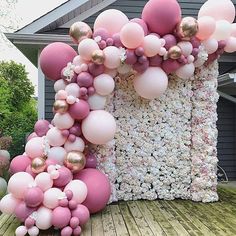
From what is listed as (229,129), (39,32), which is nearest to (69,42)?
(39,32)

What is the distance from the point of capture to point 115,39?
176 inches

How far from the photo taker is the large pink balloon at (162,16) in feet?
14.4

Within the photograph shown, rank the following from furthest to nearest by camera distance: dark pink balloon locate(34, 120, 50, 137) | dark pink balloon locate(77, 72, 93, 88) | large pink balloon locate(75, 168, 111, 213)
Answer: dark pink balloon locate(34, 120, 50, 137)
dark pink balloon locate(77, 72, 93, 88)
large pink balloon locate(75, 168, 111, 213)

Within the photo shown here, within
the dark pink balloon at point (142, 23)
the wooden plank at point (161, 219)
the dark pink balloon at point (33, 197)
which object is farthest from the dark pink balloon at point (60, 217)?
the dark pink balloon at point (142, 23)

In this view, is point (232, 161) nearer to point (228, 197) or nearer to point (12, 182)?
point (228, 197)

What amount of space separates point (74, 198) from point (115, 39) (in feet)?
6.68

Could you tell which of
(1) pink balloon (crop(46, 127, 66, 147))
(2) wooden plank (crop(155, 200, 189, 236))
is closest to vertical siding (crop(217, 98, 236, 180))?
(2) wooden plank (crop(155, 200, 189, 236))

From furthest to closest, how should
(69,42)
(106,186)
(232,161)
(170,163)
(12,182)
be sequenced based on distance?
(232,161)
(69,42)
(170,163)
(106,186)
(12,182)

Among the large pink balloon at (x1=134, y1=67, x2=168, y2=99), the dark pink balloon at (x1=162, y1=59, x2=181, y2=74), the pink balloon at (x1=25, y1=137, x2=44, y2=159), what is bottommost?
the pink balloon at (x1=25, y1=137, x2=44, y2=159)

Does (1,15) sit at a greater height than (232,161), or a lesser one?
greater

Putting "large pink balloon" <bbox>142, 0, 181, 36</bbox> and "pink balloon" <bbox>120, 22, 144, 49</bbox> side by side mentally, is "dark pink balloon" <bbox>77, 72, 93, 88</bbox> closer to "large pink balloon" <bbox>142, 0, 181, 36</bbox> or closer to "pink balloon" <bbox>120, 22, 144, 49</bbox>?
"pink balloon" <bbox>120, 22, 144, 49</bbox>

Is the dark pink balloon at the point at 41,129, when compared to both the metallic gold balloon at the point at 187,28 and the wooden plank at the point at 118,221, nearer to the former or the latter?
the wooden plank at the point at 118,221

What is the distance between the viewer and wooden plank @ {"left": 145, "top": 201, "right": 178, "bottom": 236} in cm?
388

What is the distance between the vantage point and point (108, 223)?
13.8 feet
